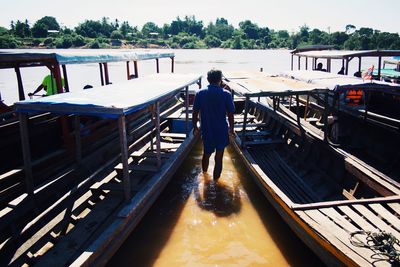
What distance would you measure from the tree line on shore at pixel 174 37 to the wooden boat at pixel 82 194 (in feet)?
123

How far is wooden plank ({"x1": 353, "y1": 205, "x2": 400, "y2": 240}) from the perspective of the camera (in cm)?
341

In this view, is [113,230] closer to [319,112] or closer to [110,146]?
[110,146]

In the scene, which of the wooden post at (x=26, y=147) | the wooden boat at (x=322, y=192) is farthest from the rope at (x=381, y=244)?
the wooden post at (x=26, y=147)

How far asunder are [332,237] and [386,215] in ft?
2.74

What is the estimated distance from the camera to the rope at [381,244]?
9.51 feet

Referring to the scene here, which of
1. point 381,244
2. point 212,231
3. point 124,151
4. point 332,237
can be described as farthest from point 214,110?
point 381,244

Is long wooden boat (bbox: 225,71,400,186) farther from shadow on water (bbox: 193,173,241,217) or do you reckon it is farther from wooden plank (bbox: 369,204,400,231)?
shadow on water (bbox: 193,173,241,217)

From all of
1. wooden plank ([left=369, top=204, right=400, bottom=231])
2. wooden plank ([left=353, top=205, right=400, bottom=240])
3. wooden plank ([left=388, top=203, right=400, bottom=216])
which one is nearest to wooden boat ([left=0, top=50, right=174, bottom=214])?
wooden plank ([left=353, top=205, right=400, bottom=240])

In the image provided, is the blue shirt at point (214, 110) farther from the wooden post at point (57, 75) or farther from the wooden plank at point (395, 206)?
the wooden plank at point (395, 206)

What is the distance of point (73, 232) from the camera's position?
3.88 meters

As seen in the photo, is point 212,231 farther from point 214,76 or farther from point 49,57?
point 49,57

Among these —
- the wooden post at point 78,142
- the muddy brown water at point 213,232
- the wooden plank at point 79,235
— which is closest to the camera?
the wooden plank at point 79,235

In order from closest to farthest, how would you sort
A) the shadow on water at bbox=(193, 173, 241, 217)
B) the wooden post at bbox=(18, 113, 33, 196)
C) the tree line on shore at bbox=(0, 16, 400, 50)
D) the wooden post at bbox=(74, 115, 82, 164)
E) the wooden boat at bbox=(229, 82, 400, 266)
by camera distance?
the wooden boat at bbox=(229, 82, 400, 266), the wooden post at bbox=(18, 113, 33, 196), the wooden post at bbox=(74, 115, 82, 164), the shadow on water at bbox=(193, 173, 241, 217), the tree line on shore at bbox=(0, 16, 400, 50)

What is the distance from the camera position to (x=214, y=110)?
5.36 metres
